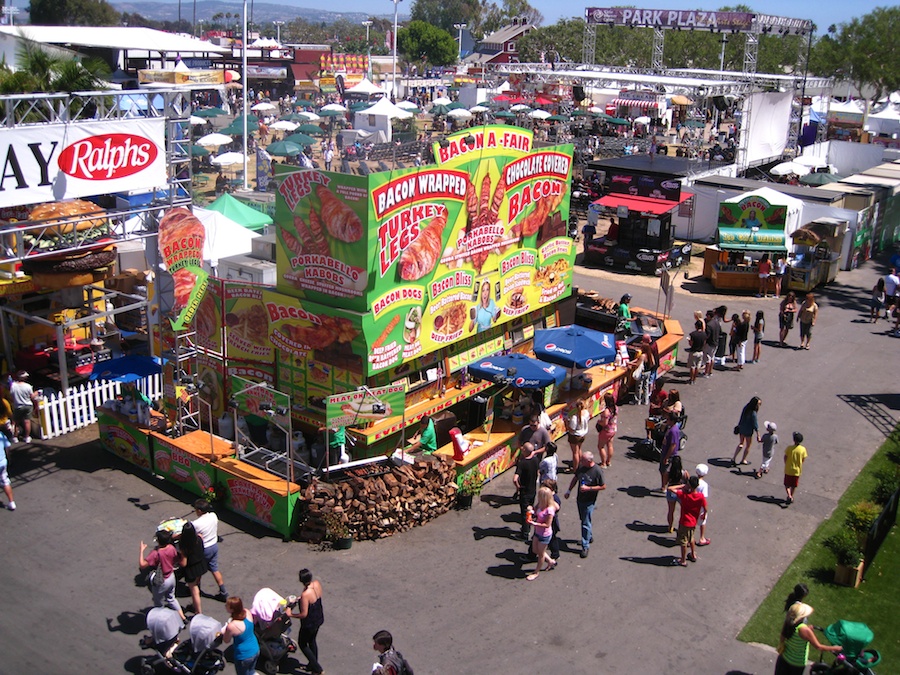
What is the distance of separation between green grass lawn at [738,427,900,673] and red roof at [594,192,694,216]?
15.5 meters

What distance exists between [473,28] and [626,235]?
15208 centimetres

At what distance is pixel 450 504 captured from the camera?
536 inches

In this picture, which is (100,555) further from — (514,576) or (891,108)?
(891,108)

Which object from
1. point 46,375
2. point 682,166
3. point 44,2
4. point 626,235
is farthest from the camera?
point 44,2

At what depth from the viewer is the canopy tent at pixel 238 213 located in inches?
858

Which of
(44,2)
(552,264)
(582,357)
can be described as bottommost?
(582,357)

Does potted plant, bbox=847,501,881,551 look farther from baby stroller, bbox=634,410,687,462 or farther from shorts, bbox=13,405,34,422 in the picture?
shorts, bbox=13,405,34,422

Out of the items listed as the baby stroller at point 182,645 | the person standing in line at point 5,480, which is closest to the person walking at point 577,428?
the baby stroller at point 182,645

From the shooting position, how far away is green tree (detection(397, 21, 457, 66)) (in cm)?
11750

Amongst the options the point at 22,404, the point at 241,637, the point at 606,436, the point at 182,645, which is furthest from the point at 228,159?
the point at 241,637

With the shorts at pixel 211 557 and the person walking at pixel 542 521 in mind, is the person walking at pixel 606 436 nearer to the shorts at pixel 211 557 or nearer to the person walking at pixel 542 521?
the person walking at pixel 542 521

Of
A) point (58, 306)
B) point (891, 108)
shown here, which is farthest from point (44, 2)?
point (58, 306)

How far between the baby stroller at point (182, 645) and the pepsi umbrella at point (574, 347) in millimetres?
8461

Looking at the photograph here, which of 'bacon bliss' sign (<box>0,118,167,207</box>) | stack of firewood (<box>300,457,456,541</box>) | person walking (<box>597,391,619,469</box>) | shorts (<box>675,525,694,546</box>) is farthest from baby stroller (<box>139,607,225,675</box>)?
person walking (<box>597,391,619,469</box>)
